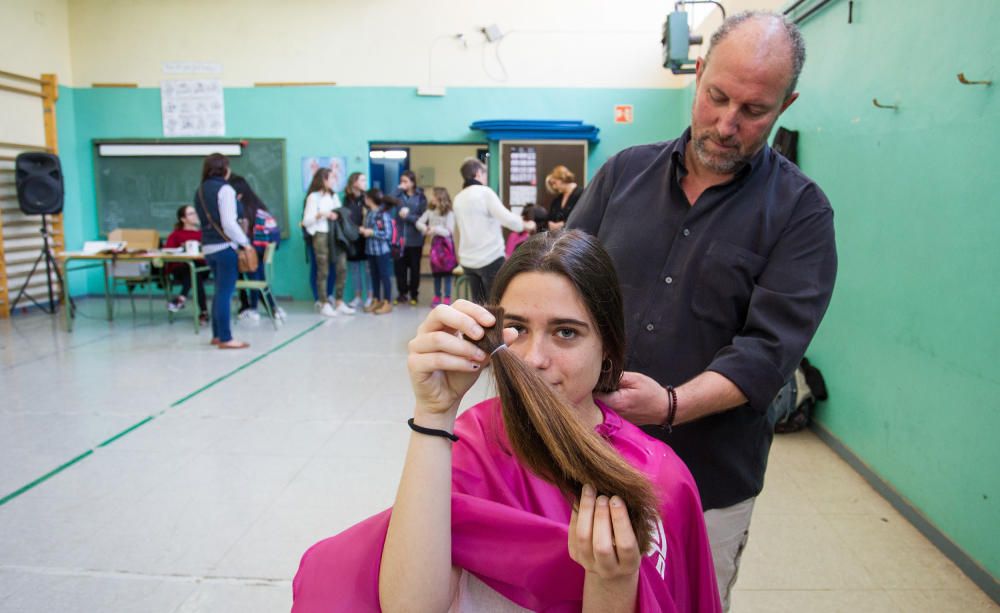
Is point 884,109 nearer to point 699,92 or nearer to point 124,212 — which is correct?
point 699,92

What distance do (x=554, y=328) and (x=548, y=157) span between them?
7.34 m

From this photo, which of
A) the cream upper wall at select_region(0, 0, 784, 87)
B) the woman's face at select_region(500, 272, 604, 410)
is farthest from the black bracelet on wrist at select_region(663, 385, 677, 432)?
the cream upper wall at select_region(0, 0, 784, 87)

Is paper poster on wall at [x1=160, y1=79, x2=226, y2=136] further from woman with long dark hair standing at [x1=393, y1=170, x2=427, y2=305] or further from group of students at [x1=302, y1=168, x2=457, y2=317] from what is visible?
woman with long dark hair standing at [x1=393, y1=170, x2=427, y2=305]

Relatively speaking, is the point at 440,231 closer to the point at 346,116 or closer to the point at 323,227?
the point at 323,227

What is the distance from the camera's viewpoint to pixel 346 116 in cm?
851

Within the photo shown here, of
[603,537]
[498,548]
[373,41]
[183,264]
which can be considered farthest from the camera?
[373,41]

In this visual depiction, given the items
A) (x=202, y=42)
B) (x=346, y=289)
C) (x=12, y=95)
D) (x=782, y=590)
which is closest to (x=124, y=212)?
(x=12, y=95)

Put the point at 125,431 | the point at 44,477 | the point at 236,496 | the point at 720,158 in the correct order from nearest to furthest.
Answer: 1. the point at 720,158
2. the point at 236,496
3. the point at 44,477
4. the point at 125,431

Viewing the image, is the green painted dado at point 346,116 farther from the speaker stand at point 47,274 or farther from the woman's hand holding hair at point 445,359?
the woman's hand holding hair at point 445,359

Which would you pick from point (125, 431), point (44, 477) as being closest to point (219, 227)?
point (125, 431)

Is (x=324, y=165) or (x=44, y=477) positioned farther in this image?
(x=324, y=165)

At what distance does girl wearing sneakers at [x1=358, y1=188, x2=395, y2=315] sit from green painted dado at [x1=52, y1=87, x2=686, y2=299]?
863mm

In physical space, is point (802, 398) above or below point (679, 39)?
below

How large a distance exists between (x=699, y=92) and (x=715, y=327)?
493 millimetres
